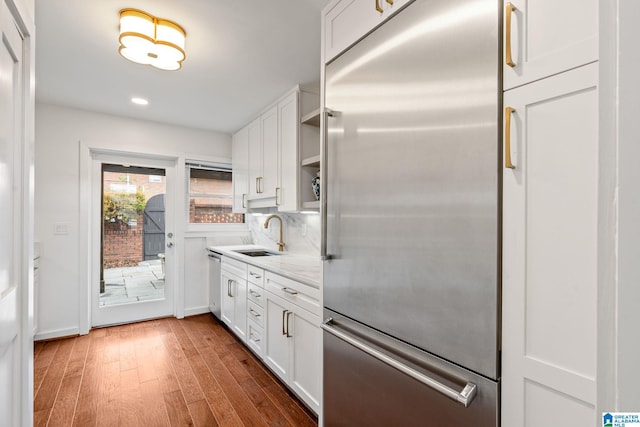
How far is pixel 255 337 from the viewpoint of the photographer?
257cm

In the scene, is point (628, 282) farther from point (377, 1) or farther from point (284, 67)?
point (284, 67)

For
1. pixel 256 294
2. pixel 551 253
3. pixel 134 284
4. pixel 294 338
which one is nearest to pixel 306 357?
pixel 294 338

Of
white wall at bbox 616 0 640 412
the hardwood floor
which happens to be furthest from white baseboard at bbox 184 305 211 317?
white wall at bbox 616 0 640 412

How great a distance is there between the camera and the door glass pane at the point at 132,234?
3388 mm

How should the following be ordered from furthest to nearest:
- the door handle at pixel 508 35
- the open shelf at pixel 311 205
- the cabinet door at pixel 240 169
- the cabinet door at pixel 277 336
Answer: the cabinet door at pixel 240 169
the open shelf at pixel 311 205
the cabinet door at pixel 277 336
the door handle at pixel 508 35

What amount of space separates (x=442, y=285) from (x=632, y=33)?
0.82 m

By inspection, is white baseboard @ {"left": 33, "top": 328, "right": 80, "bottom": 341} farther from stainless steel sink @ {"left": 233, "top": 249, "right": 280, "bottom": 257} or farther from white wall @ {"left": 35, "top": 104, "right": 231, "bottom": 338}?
stainless steel sink @ {"left": 233, "top": 249, "right": 280, "bottom": 257}

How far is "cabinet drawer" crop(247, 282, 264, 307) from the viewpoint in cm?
242

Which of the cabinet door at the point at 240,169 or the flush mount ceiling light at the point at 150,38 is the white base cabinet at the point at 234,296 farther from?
the flush mount ceiling light at the point at 150,38

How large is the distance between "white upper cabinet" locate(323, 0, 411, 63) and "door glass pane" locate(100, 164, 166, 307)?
9.60 feet

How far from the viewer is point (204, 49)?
1993 millimetres

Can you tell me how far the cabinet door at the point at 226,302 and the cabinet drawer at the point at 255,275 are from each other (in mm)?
532

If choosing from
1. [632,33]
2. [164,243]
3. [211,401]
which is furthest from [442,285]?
[164,243]

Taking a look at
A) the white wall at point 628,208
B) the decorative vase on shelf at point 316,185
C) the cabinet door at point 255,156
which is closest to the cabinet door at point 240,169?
the cabinet door at point 255,156
